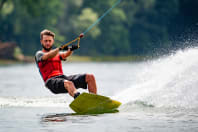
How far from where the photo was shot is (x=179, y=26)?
66.6 metres

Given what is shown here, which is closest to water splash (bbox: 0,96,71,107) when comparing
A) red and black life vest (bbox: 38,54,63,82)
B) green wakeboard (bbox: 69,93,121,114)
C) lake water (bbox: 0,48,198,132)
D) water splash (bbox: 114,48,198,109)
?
lake water (bbox: 0,48,198,132)

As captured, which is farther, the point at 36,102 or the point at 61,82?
the point at 36,102

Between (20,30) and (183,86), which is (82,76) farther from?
(20,30)

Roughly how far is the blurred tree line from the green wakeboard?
138ft

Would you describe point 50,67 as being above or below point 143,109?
above

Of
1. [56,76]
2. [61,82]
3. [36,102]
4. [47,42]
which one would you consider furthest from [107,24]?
[61,82]

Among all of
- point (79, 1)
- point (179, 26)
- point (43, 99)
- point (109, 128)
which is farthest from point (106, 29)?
point (109, 128)

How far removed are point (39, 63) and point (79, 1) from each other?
174 feet

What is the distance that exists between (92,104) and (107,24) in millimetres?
55645

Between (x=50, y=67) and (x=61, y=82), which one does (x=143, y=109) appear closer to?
(x=61, y=82)

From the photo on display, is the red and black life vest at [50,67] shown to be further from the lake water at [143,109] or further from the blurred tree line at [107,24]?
the blurred tree line at [107,24]

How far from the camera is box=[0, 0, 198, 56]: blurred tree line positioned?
54784 millimetres

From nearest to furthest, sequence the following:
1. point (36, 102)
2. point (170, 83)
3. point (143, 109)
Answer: point (143, 109), point (170, 83), point (36, 102)

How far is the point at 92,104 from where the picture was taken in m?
8.03
